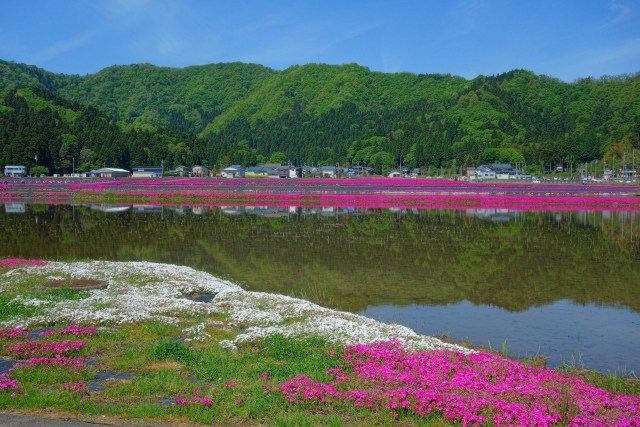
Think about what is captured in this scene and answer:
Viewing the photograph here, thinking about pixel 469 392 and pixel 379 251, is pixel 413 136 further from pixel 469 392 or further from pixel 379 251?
pixel 469 392

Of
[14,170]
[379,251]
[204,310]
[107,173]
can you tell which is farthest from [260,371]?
[107,173]

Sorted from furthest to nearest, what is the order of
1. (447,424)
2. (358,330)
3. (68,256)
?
(68,256) → (358,330) → (447,424)

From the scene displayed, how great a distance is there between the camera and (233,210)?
5091 centimetres

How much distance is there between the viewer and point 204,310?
15.2 m

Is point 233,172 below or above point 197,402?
above

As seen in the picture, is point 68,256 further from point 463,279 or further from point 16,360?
point 463,279

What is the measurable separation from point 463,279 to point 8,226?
3192 cm

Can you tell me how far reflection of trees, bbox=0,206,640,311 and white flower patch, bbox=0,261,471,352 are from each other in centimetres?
282

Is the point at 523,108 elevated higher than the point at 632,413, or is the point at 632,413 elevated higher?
the point at 523,108

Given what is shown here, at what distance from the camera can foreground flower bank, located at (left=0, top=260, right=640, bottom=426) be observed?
8461mm

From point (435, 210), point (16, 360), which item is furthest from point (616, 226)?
point (16, 360)

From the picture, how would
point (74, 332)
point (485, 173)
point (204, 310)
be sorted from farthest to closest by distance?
point (485, 173)
point (204, 310)
point (74, 332)

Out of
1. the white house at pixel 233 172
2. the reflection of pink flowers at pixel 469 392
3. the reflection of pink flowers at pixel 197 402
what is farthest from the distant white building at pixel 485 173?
the reflection of pink flowers at pixel 197 402

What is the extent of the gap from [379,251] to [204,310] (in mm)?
14198
